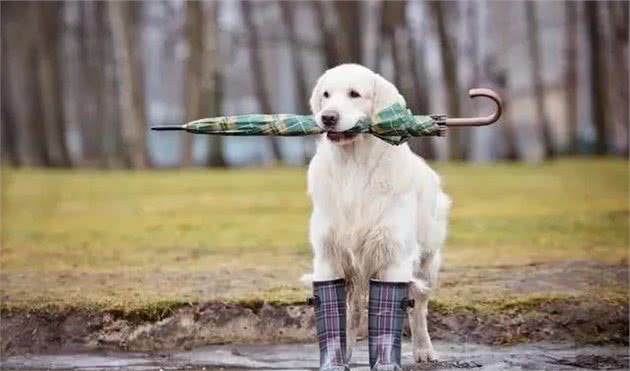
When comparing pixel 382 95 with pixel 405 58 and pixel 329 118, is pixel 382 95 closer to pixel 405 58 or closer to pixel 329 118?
pixel 329 118

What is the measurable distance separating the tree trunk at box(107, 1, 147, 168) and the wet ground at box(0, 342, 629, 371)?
1222 centimetres

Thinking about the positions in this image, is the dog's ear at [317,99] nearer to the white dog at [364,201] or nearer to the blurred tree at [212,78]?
the white dog at [364,201]

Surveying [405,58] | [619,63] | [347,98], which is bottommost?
[347,98]

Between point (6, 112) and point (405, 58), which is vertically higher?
point (405, 58)

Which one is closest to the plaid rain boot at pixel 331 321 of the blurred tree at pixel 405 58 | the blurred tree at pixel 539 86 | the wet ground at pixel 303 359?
the wet ground at pixel 303 359

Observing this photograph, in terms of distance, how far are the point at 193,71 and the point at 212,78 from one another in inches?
16.7

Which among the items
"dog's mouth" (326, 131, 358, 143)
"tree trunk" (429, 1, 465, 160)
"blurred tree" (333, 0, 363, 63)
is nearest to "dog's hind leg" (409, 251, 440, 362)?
"dog's mouth" (326, 131, 358, 143)

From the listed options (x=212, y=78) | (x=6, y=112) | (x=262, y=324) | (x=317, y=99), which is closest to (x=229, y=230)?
(x=262, y=324)

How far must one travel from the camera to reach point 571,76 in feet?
57.8

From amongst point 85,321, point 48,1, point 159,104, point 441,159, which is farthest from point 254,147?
point 85,321

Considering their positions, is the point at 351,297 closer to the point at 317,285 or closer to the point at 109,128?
the point at 317,285

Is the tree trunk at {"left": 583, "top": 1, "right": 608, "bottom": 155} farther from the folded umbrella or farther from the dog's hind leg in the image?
the folded umbrella

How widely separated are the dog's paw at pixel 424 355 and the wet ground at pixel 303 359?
0.04m

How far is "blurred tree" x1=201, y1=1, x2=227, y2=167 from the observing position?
18578 mm
